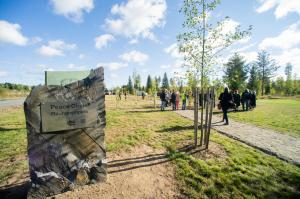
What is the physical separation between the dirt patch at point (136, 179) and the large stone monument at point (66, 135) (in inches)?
11.1

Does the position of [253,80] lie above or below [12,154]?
above

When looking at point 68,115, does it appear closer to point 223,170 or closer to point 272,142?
point 223,170

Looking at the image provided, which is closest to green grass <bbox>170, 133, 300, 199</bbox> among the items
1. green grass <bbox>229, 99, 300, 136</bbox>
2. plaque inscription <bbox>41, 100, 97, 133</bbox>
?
plaque inscription <bbox>41, 100, 97, 133</bbox>

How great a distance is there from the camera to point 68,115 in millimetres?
3957

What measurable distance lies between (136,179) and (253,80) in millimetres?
64972

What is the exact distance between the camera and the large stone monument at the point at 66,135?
3654 mm

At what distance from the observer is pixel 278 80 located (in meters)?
70.8

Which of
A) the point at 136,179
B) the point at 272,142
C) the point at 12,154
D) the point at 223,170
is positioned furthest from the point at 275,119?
the point at 12,154

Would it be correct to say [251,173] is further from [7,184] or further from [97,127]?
[7,184]

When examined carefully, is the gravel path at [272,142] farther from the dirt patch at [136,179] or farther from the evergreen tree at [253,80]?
the evergreen tree at [253,80]

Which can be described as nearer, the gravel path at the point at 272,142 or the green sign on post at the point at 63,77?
the green sign on post at the point at 63,77

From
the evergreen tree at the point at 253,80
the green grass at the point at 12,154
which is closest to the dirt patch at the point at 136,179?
the green grass at the point at 12,154

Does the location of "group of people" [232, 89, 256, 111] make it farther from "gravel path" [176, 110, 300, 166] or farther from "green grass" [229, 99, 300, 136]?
"gravel path" [176, 110, 300, 166]

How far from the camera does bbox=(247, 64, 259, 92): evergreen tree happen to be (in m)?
57.9
